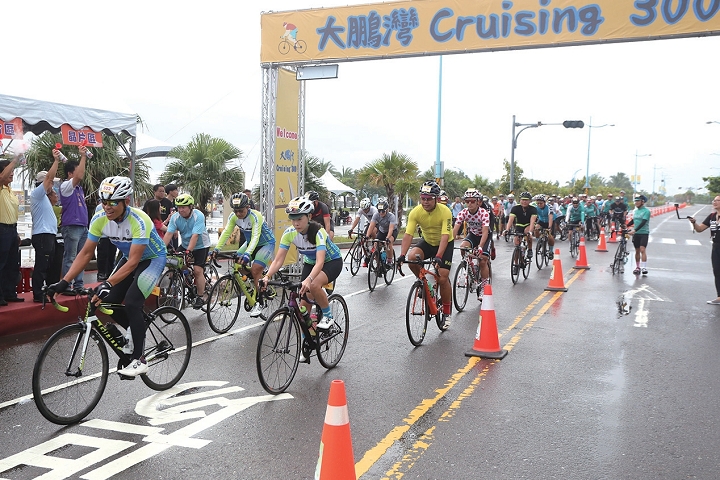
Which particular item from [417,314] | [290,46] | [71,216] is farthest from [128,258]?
[290,46]

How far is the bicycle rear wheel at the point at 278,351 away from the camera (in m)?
5.96

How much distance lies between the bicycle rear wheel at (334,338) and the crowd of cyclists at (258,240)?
157mm

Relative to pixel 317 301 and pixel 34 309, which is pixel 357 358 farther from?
pixel 34 309

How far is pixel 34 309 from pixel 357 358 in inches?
180

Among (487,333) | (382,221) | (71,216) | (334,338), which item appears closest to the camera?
(334,338)

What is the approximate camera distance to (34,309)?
28.6 feet

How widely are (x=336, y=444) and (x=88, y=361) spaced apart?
2.75 meters

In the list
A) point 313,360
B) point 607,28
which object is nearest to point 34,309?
point 313,360

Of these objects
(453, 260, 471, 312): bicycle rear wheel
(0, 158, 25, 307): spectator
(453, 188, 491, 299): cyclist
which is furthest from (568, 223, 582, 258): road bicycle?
(0, 158, 25, 307): spectator

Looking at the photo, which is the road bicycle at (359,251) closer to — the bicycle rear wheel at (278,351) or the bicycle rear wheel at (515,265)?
the bicycle rear wheel at (515,265)

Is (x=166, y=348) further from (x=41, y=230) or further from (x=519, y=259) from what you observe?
(x=519, y=259)

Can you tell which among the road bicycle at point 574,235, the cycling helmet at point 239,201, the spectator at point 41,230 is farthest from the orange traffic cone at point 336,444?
the road bicycle at point 574,235

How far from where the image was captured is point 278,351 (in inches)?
243

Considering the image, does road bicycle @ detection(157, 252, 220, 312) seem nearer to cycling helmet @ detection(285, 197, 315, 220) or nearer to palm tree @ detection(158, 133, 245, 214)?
cycling helmet @ detection(285, 197, 315, 220)
